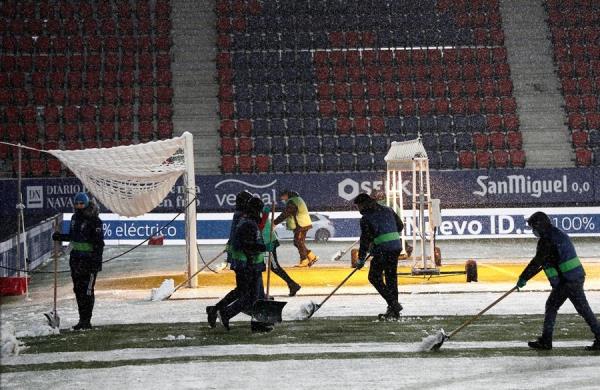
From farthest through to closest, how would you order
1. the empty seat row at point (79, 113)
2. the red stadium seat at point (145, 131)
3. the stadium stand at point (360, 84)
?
the empty seat row at point (79, 113), the red stadium seat at point (145, 131), the stadium stand at point (360, 84)

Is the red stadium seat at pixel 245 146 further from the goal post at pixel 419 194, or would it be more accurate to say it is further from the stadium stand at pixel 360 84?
the goal post at pixel 419 194

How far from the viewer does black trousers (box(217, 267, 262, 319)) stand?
44.2 ft

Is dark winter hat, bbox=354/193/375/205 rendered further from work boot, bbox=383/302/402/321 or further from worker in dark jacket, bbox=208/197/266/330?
worker in dark jacket, bbox=208/197/266/330

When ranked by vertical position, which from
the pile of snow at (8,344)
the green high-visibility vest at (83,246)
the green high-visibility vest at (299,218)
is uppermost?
the green high-visibility vest at (83,246)

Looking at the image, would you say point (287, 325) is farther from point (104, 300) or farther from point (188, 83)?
point (188, 83)

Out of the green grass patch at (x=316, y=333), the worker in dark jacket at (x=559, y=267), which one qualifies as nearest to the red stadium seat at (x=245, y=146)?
the green grass patch at (x=316, y=333)

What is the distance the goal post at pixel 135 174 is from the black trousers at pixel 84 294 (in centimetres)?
361

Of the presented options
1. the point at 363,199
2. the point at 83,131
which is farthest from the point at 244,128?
the point at 363,199

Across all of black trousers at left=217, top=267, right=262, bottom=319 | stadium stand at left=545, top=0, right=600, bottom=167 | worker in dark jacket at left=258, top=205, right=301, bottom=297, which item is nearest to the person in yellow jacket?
worker in dark jacket at left=258, top=205, right=301, bottom=297

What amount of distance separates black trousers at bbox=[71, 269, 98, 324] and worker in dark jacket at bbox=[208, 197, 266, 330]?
6.29 ft

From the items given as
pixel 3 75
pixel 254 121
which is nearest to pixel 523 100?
pixel 254 121

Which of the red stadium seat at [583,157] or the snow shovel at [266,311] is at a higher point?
the red stadium seat at [583,157]

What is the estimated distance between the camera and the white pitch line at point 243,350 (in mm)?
11406

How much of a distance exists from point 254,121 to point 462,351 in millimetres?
24604
